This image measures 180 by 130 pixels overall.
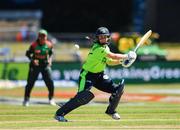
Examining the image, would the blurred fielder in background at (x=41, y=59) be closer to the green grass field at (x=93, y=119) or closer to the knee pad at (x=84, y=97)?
the green grass field at (x=93, y=119)

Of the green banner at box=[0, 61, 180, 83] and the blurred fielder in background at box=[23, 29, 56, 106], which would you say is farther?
the green banner at box=[0, 61, 180, 83]

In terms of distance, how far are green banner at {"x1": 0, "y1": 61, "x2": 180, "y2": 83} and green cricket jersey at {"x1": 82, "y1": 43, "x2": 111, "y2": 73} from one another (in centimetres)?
1229

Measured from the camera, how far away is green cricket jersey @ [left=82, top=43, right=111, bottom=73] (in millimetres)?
14383

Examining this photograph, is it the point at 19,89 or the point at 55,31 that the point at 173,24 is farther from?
the point at 19,89

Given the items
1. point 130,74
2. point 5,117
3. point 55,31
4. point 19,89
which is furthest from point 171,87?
point 55,31

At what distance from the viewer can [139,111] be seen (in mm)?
16984

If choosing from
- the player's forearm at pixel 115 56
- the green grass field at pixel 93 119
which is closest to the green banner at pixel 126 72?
the green grass field at pixel 93 119

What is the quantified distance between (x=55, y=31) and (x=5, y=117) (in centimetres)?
3234

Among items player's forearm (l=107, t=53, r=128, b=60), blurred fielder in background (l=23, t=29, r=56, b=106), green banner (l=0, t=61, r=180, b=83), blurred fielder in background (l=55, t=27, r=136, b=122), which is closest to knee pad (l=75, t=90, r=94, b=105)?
blurred fielder in background (l=55, t=27, r=136, b=122)

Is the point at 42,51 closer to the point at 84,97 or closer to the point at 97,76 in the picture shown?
the point at 97,76

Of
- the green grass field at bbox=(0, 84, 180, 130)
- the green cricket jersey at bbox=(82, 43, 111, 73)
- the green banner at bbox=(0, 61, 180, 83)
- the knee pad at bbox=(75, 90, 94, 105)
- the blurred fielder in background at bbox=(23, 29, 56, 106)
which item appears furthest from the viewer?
the green banner at bbox=(0, 61, 180, 83)

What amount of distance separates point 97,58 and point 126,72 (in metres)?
13.1

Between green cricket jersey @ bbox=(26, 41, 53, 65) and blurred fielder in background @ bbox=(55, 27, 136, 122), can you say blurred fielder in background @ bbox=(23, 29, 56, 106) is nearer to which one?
green cricket jersey @ bbox=(26, 41, 53, 65)

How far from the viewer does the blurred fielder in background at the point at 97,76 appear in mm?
14258
